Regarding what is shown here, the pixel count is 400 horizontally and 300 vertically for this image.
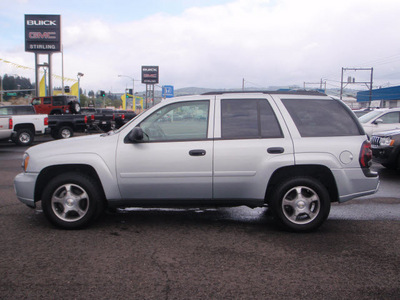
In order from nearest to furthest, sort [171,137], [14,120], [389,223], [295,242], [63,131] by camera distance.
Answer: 1. [295,242]
2. [171,137]
3. [389,223]
4. [14,120]
5. [63,131]

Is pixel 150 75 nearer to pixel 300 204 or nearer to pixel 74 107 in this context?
pixel 74 107

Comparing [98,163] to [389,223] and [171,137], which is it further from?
[389,223]

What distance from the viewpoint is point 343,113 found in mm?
4945

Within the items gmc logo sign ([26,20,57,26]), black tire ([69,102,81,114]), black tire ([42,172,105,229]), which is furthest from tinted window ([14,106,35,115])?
gmc logo sign ([26,20,57,26])

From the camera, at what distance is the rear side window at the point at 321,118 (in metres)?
4.83

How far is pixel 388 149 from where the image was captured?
9.17m

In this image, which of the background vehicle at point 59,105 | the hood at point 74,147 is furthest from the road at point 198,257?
the background vehicle at point 59,105

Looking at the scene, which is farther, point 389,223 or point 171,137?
point 389,223

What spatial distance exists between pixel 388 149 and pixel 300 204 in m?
5.57

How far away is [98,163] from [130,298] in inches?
80.1

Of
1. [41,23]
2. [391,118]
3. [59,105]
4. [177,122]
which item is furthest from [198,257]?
[41,23]

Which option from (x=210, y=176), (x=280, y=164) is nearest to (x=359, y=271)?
(x=280, y=164)

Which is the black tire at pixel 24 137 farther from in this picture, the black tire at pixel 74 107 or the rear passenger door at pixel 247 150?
the rear passenger door at pixel 247 150

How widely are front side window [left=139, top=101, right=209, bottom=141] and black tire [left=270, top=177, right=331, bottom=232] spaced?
1.25 meters
